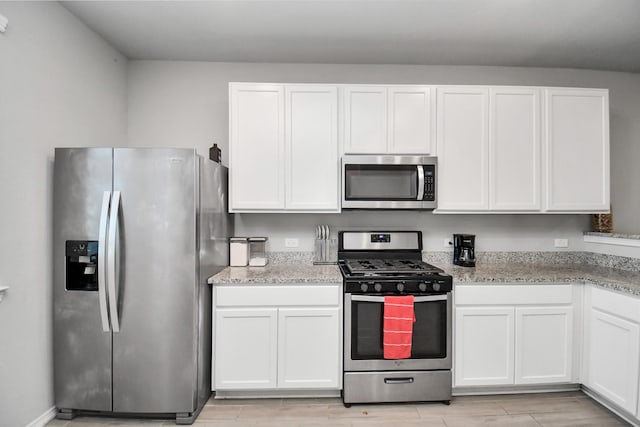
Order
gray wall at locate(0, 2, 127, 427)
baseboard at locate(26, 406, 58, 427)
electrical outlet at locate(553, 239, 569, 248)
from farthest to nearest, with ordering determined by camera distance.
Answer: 1. electrical outlet at locate(553, 239, 569, 248)
2. baseboard at locate(26, 406, 58, 427)
3. gray wall at locate(0, 2, 127, 427)

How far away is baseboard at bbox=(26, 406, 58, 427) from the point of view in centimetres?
194

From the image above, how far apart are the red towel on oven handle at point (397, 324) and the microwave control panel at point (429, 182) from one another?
0.87 meters

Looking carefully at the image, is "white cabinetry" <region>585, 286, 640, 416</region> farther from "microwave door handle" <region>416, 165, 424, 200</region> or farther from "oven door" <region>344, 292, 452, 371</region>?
"microwave door handle" <region>416, 165, 424, 200</region>

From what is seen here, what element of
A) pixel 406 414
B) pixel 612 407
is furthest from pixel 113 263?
pixel 612 407

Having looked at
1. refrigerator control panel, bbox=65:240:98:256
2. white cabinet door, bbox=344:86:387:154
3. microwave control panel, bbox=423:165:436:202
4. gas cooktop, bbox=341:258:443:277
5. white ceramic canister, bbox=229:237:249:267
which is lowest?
gas cooktop, bbox=341:258:443:277

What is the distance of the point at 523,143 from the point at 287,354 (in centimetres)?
255

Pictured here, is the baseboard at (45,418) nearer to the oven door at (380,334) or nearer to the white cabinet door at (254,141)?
the white cabinet door at (254,141)

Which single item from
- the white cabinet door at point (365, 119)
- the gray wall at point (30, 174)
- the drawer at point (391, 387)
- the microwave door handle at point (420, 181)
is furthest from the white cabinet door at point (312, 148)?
the gray wall at point (30, 174)

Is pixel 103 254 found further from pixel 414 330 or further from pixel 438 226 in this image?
pixel 438 226

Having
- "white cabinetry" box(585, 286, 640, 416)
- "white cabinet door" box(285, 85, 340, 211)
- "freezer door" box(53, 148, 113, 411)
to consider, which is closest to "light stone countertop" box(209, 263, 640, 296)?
"white cabinetry" box(585, 286, 640, 416)

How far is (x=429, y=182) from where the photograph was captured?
2.55 m

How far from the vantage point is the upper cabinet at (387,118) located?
101 inches

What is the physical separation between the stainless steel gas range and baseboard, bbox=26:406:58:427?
1.94 m

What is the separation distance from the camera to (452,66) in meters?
3.05
